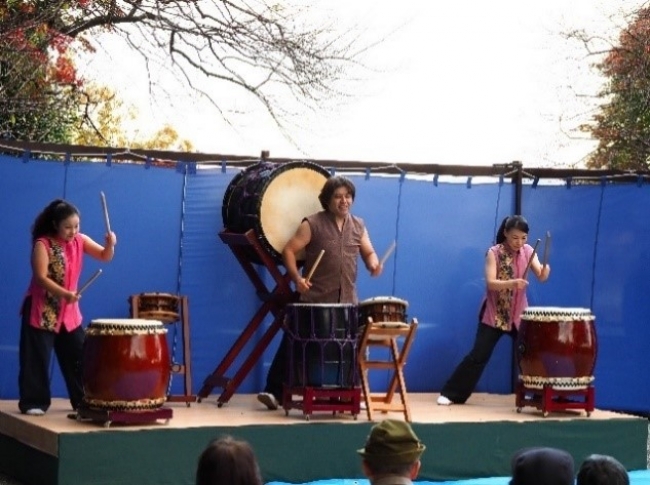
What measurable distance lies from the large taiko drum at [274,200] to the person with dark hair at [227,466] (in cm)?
373

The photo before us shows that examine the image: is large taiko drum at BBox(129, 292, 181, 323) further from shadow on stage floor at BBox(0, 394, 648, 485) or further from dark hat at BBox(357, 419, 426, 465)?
dark hat at BBox(357, 419, 426, 465)

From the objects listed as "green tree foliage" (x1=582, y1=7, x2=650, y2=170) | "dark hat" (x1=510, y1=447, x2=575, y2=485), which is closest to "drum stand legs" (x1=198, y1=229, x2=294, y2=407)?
"dark hat" (x1=510, y1=447, x2=575, y2=485)

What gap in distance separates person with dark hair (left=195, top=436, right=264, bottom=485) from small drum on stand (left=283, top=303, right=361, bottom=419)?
3309 millimetres

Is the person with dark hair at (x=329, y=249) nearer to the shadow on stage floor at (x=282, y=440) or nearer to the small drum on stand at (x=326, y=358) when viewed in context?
the small drum on stand at (x=326, y=358)

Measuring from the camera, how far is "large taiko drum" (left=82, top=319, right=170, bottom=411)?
5918mm

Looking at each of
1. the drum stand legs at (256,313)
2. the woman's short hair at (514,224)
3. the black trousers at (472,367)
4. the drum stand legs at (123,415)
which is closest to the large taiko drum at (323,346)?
the drum stand legs at (256,313)

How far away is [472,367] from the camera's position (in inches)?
301

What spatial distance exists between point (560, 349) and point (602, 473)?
377 cm

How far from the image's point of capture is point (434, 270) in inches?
324

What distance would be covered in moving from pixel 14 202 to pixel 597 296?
3771 millimetres

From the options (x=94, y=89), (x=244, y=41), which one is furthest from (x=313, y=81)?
(x=94, y=89)

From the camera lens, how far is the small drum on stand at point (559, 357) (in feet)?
23.1

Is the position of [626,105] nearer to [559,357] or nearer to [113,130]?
[113,130]

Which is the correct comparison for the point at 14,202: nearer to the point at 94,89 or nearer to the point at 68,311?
the point at 68,311
